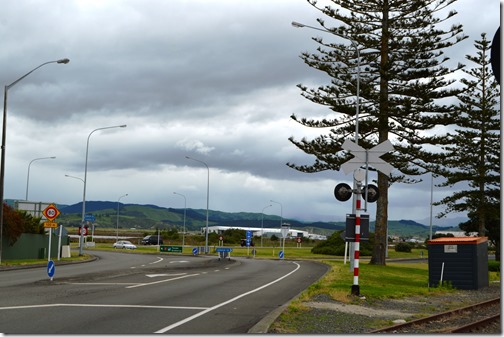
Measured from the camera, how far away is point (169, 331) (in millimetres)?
10859

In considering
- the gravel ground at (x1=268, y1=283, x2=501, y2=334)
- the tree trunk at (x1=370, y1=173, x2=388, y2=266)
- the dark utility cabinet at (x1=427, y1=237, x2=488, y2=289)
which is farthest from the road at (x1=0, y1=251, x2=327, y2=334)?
the tree trunk at (x1=370, y1=173, x2=388, y2=266)

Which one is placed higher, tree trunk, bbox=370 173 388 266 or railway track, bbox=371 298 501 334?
tree trunk, bbox=370 173 388 266

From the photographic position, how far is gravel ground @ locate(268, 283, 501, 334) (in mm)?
11898

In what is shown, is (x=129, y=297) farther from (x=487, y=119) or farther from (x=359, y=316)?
(x=487, y=119)

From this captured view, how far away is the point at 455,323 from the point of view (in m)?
14.2

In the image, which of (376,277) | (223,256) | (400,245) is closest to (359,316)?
(376,277)

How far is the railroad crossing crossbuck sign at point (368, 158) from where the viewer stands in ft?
58.1

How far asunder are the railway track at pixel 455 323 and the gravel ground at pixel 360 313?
380 millimetres

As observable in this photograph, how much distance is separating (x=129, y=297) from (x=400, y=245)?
78.8 meters

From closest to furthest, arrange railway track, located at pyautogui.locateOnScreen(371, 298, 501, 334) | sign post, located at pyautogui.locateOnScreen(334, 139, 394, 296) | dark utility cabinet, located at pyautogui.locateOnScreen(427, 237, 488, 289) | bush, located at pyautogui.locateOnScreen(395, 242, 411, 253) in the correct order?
railway track, located at pyautogui.locateOnScreen(371, 298, 501, 334), sign post, located at pyautogui.locateOnScreen(334, 139, 394, 296), dark utility cabinet, located at pyautogui.locateOnScreen(427, 237, 488, 289), bush, located at pyautogui.locateOnScreen(395, 242, 411, 253)

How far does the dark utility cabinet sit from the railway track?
7.11 metres

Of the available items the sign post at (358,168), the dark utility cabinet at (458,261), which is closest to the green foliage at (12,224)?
the dark utility cabinet at (458,261)

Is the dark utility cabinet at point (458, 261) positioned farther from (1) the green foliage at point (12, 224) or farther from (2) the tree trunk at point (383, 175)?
(1) the green foliage at point (12, 224)

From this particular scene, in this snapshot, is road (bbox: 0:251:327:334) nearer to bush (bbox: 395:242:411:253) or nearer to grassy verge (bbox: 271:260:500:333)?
grassy verge (bbox: 271:260:500:333)
